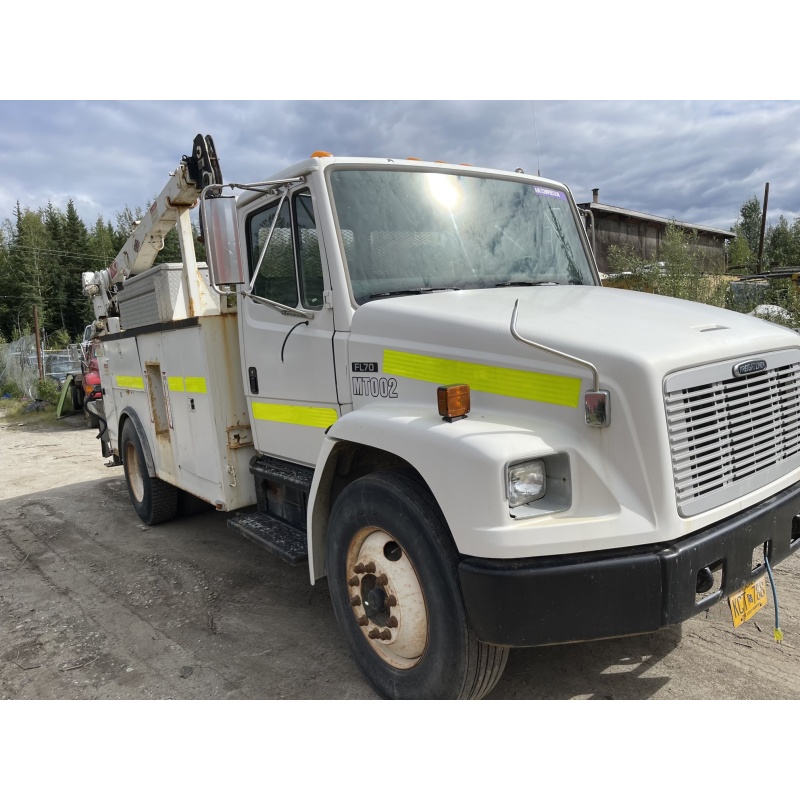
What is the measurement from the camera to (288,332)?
3576 millimetres

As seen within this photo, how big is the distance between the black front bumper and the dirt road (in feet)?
2.85

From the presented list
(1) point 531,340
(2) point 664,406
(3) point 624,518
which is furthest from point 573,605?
(1) point 531,340

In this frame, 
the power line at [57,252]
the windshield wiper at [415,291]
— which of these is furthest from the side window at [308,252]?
the power line at [57,252]

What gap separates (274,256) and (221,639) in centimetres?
231

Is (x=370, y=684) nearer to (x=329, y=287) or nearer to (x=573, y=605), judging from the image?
(x=573, y=605)

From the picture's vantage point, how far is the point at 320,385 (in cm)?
342

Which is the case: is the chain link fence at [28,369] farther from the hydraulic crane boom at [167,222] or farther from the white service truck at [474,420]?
the white service truck at [474,420]

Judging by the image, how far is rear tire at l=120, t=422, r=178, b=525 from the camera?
19.5 feet

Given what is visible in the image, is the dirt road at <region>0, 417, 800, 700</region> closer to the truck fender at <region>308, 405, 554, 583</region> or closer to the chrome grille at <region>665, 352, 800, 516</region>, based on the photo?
the chrome grille at <region>665, 352, 800, 516</region>

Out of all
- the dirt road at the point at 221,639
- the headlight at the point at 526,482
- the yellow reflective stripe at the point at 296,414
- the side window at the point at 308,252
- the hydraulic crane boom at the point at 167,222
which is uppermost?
the hydraulic crane boom at the point at 167,222

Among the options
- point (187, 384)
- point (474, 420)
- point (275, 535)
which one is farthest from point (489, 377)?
point (187, 384)

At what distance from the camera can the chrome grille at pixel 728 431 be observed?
2.31 metres

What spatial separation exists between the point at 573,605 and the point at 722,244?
43.2m

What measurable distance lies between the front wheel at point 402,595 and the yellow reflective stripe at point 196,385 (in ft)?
5.89
